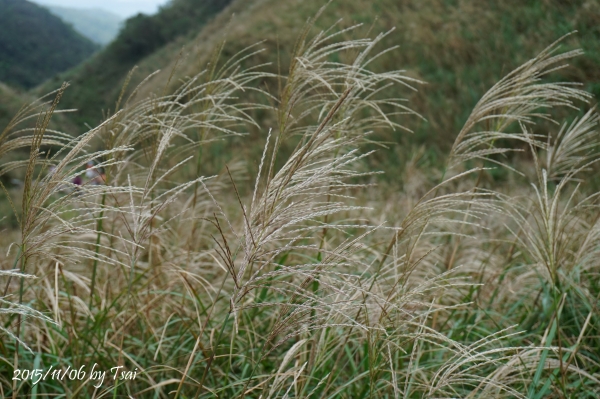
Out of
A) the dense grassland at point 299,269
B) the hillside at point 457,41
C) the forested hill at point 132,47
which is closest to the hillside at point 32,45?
the forested hill at point 132,47

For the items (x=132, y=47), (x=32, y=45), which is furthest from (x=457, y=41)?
(x=32, y=45)

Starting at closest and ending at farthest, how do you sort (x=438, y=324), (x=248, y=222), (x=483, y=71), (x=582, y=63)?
1. (x=248, y=222)
2. (x=438, y=324)
3. (x=582, y=63)
4. (x=483, y=71)

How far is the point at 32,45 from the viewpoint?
5488 centimetres

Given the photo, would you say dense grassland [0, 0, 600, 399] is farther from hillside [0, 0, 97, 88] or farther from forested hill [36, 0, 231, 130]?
hillside [0, 0, 97, 88]

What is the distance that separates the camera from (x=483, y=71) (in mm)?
8891

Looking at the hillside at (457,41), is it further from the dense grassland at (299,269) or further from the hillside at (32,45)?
the hillside at (32,45)

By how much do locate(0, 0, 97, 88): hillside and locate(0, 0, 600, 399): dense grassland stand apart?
5085 cm

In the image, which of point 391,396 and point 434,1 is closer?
point 391,396

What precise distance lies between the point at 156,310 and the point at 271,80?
1161cm

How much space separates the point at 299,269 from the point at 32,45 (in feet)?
209

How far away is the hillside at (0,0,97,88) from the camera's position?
5016cm

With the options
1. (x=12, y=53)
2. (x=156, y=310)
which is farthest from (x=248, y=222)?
(x=12, y=53)

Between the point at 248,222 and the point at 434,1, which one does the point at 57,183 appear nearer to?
the point at 248,222

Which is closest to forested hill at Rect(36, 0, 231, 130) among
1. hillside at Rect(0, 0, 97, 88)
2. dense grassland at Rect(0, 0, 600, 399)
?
hillside at Rect(0, 0, 97, 88)
